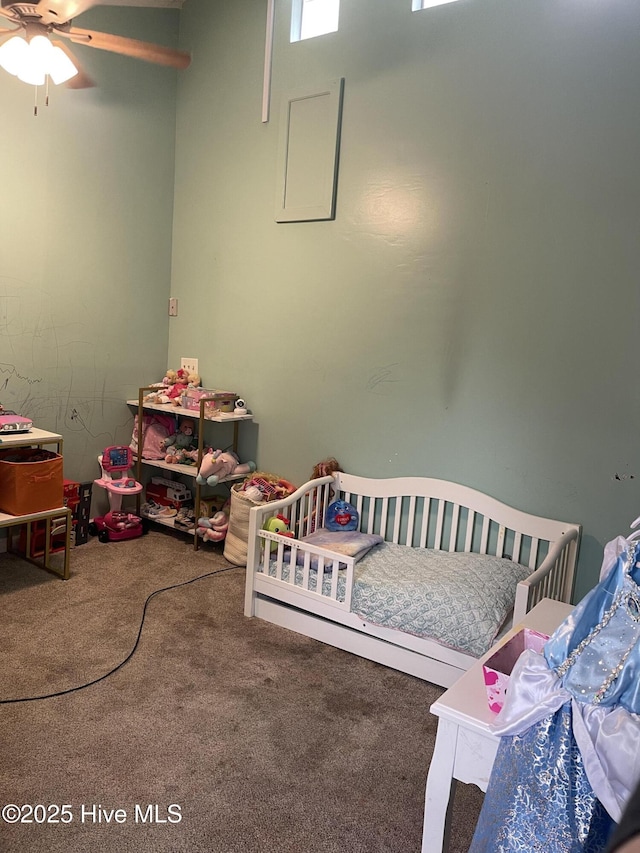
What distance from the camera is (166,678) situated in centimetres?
241

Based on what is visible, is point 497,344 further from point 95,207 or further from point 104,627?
point 95,207

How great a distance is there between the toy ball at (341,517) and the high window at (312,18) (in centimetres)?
260

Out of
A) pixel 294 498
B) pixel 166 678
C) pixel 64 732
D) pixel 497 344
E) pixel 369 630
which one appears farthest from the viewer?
pixel 294 498

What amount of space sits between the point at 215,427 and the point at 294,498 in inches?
46.3

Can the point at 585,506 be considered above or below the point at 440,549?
above

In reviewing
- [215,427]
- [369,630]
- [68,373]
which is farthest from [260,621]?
[68,373]

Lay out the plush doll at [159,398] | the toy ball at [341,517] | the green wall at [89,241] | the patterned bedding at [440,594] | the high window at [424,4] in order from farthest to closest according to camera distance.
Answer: the plush doll at [159,398] < the green wall at [89,241] < the toy ball at [341,517] < the high window at [424,4] < the patterned bedding at [440,594]

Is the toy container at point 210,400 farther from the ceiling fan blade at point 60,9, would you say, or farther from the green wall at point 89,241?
the ceiling fan blade at point 60,9

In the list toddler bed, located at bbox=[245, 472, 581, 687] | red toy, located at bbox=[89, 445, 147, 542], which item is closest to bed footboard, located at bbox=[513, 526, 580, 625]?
toddler bed, located at bbox=[245, 472, 581, 687]

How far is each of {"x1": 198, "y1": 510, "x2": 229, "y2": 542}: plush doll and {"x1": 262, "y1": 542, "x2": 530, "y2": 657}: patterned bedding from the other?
0.94 meters

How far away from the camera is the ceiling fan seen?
2250 millimetres

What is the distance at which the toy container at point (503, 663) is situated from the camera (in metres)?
1.24

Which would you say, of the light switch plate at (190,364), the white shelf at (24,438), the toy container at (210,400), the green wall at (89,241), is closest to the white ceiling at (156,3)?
the green wall at (89,241)

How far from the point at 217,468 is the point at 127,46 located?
2.14m
